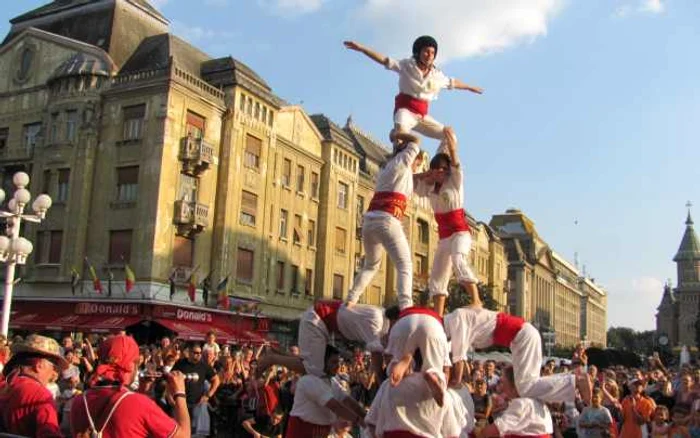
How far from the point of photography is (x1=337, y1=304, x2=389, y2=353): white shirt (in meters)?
8.22

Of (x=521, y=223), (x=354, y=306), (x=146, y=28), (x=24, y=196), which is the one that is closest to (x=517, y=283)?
(x=521, y=223)

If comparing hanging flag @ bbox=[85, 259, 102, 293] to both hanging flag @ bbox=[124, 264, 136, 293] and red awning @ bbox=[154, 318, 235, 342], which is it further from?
red awning @ bbox=[154, 318, 235, 342]

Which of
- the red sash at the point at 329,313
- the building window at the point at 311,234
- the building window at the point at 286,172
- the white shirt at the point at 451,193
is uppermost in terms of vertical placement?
the building window at the point at 286,172

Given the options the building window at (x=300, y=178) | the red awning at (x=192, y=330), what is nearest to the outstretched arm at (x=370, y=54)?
the red awning at (x=192, y=330)

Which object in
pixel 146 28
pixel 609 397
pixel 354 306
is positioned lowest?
pixel 609 397

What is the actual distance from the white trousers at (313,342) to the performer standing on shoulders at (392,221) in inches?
16.6

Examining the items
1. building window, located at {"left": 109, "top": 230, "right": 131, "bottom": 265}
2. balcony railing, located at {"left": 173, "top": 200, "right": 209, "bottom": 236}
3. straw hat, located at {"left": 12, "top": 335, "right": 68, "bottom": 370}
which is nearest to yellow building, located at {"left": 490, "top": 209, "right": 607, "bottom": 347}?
balcony railing, located at {"left": 173, "top": 200, "right": 209, "bottom": 236}

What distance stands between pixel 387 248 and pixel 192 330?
2425 centimetres

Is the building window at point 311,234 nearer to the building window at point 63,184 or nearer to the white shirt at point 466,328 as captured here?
the building window at point 63,184

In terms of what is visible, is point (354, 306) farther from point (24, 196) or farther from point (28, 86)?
point (28, 86)

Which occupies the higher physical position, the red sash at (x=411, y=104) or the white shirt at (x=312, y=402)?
the red sash at (x=411, y=104)

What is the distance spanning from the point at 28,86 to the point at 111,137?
6.32 m

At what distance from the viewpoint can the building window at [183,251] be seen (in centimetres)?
3275

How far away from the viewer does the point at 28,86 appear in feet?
119
